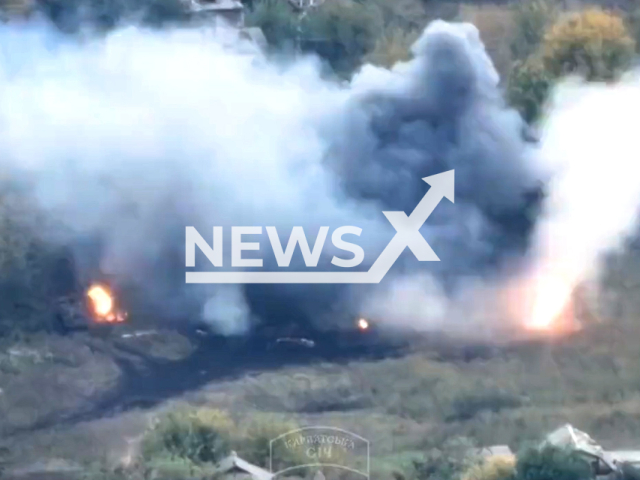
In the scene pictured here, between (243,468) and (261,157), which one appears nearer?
(243,468)

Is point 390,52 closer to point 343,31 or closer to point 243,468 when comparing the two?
point 343,31

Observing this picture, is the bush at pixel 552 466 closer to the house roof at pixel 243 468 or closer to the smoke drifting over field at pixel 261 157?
the smoke drifting over field at pixel 261 157

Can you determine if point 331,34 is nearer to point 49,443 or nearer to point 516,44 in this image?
point 516,44

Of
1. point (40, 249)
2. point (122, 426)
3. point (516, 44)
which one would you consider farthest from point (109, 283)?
point (516, 44)

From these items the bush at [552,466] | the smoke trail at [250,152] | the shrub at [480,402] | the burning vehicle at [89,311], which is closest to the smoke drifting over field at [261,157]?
the smoke trail at [250,152]

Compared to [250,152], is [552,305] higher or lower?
lower

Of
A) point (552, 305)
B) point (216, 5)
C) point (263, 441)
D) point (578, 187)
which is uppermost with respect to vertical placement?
point (216, 5)

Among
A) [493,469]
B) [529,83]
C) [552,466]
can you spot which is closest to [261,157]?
[529,83]
